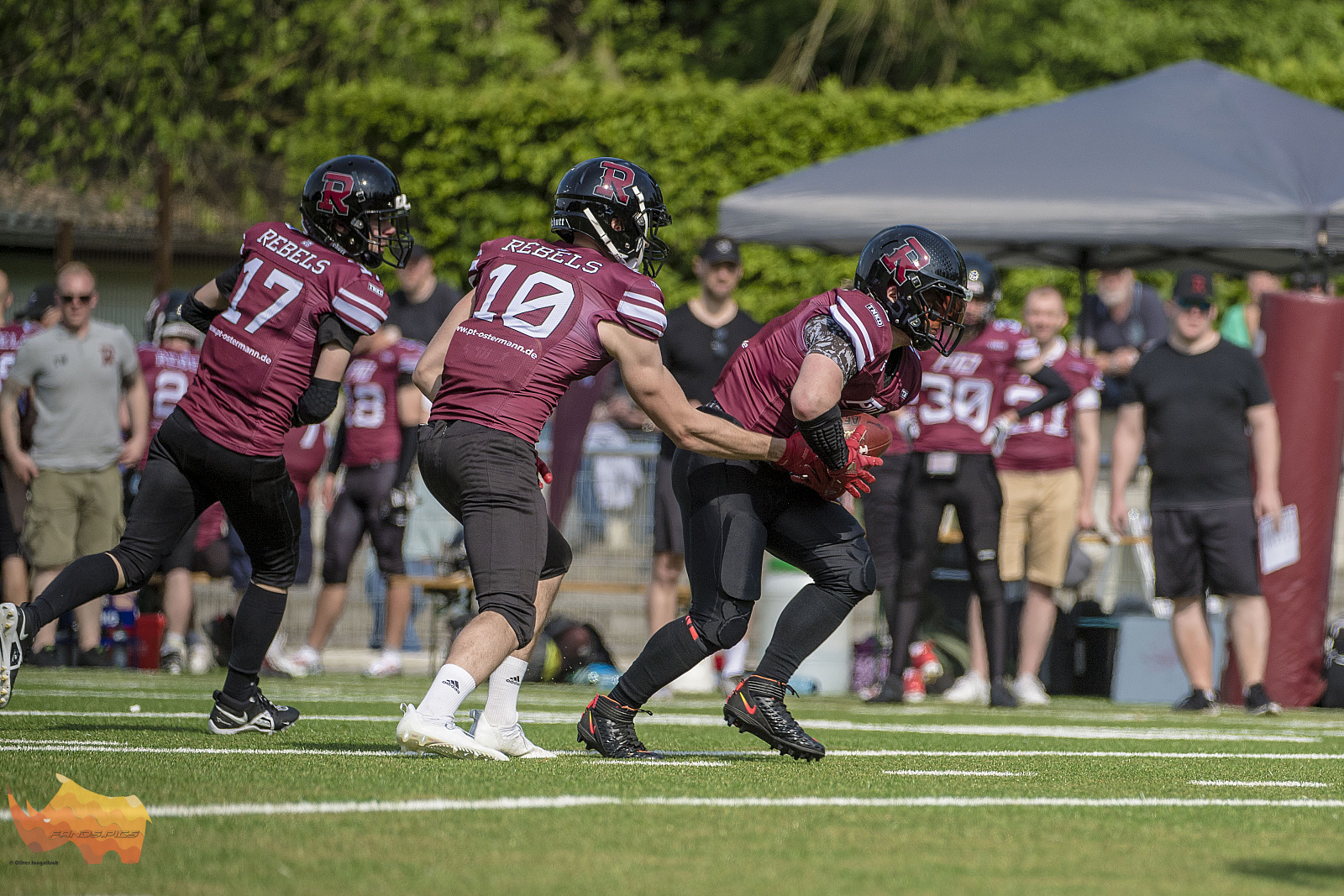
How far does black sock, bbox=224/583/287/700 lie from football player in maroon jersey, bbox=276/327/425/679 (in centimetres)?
409

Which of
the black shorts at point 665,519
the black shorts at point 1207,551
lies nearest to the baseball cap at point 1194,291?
the black shorts at point 1207,551

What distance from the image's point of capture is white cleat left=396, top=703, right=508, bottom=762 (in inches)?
185

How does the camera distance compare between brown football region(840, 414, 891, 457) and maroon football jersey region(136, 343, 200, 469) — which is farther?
maroon football jersey region(136, 343, 200, 469)

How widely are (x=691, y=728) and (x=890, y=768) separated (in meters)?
1.74

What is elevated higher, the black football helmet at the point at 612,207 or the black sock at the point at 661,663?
the black football helmet at the point at 612,207

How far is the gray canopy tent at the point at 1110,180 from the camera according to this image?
33.5 feet

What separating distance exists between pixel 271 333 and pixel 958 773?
2800 millimetres

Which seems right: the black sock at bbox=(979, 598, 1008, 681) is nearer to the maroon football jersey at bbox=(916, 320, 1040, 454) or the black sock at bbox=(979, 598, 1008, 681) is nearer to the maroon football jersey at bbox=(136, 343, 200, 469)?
the maroon football jersey at bbox=(916, 320, 1040, 454)

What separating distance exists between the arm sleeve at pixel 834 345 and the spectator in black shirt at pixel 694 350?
3.80 meters

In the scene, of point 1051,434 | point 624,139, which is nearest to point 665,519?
point 1051,434

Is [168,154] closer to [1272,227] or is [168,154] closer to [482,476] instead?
[1272,227]

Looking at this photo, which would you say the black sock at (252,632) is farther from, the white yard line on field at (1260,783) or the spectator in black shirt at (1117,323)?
the spectator in black shirt at (1117,323)

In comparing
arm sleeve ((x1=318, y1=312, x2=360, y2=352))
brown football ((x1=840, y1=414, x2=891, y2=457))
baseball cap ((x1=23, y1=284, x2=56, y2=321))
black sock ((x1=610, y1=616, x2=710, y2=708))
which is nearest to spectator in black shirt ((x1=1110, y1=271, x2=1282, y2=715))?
brown football ((x1=840, y1=414, x2=891, y2=457))

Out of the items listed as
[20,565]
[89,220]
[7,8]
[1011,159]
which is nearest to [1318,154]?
[1011,159]
